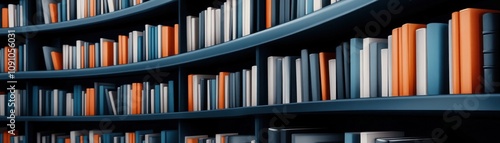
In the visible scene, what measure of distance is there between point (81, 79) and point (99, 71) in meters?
0.71

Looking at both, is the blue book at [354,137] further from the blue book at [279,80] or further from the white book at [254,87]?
A: the white book at [254,87]

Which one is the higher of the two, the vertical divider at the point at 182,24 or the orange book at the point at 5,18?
the orange book at the point at 5,18

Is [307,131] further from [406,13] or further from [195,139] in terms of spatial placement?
[195,139]

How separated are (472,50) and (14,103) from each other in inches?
133

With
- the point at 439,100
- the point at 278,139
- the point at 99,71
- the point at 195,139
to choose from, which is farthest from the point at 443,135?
the point at 99,71

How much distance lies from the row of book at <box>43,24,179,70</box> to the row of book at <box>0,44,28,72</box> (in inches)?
7.3

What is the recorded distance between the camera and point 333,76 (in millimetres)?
1816

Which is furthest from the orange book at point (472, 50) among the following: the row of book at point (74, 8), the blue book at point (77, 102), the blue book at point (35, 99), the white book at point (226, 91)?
the blue book at point (35, 99)

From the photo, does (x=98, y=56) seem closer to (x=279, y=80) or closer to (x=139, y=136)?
(x=139, y=136)

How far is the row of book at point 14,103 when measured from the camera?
151 inches

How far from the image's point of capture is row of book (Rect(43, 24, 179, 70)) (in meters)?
3.02

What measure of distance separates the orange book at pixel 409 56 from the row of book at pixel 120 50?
5.61 feet

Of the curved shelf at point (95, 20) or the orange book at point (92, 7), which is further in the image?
the orange book at point (92, 7)

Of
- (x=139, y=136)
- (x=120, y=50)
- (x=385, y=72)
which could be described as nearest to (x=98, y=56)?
(x=120, y=50)
